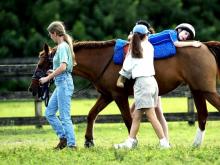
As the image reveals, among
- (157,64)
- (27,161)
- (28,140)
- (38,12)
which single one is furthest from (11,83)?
(27,161)

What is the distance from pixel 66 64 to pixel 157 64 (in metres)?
1.71

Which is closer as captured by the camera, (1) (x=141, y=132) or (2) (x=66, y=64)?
(2) (x=66, y=64)

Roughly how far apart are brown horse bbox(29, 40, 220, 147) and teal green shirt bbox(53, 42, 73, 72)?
737 millimetres

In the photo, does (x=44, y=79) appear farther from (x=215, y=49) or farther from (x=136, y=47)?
(x=215, y=49)

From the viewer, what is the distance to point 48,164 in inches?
325

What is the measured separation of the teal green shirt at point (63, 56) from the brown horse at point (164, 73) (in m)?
0.74

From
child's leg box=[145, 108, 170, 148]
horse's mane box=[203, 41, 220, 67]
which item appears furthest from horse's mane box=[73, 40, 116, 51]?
child's leg box=[145, 108, 170, 148]

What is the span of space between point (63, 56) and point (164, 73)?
186 centimetres

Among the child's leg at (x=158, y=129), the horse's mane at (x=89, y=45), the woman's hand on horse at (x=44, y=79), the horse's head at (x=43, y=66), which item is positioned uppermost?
the horse's mane at (x=89, y=45)

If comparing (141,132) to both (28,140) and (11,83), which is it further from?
(11,83)

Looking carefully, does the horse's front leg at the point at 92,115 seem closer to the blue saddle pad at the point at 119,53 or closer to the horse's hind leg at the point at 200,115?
the blue saddle pad at the point at 119,53

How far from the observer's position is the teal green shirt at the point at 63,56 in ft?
32.5

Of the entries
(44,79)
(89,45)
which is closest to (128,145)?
(44,79)

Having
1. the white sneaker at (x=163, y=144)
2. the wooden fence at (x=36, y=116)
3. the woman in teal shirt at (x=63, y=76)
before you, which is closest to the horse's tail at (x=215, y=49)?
the white sneaker at (x=163, y=144)
